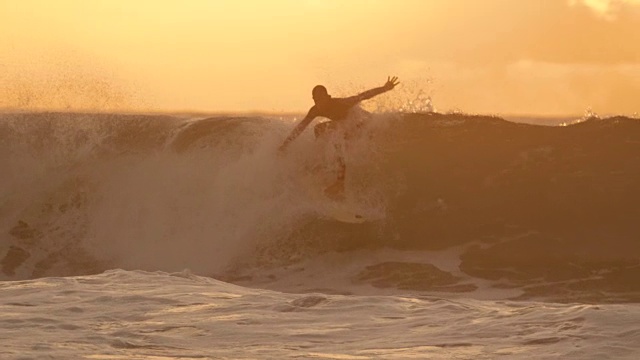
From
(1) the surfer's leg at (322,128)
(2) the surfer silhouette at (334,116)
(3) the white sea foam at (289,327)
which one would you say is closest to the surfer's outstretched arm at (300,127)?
(2) the surfer silhouette at (334,116)

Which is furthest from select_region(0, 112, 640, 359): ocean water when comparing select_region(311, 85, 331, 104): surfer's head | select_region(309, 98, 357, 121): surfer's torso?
select_region(311, 85, 331, 104): surfer's head

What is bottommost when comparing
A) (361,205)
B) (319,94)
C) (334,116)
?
(361,205)

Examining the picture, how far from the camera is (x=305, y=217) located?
1382 centimetres

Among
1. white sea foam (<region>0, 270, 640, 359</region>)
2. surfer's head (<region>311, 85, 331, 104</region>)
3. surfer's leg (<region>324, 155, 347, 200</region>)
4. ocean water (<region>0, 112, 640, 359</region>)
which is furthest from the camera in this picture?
surfer's leg (<region>324, 155, 347, 200</region>)

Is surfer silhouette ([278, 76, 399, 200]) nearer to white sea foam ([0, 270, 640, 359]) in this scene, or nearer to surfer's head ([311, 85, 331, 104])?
surfer's head ([311, 85, 331, 104])

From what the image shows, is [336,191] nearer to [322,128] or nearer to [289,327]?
[322,128]

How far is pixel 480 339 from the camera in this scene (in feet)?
17.1

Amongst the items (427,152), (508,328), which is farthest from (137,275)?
(427,152)

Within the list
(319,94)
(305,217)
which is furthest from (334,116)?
(305,217)

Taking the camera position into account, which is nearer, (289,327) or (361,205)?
(289,327)

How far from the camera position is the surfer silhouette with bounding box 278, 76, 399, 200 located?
45.0 ft

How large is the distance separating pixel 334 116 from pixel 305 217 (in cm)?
146

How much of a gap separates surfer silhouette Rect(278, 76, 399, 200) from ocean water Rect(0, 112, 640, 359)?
0.21 m

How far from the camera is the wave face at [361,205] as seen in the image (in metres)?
12.3
